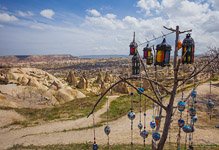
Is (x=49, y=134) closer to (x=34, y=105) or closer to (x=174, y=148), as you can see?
(x=174, y=148)

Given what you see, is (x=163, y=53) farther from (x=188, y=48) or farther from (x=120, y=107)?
(x=120, y=107)

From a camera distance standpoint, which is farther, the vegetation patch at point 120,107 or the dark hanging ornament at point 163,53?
the vegetation patch at point 120,107

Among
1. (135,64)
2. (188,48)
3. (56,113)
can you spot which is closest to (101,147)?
(135,64)

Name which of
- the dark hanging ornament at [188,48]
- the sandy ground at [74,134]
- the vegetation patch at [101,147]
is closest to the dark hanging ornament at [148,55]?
the dark hanging ornament at [188,48]

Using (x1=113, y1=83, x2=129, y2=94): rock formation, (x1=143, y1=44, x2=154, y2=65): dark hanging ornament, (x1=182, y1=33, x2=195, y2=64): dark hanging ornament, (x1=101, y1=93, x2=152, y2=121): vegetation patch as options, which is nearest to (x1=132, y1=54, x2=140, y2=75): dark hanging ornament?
(x1=143, y1=44, x2=154, y2=65): dark hanging ornament

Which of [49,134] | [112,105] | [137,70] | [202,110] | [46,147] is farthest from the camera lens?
[112,105]

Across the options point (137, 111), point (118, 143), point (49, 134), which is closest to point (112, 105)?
point (137, 111)

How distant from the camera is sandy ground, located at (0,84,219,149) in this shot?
539 inches

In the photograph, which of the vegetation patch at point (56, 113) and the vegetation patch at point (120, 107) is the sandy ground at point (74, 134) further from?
the vegetation patch at point (56, 113)

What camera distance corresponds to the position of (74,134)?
1608 centimetres

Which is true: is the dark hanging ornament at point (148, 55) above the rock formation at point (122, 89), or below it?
above

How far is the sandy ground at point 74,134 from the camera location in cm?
1369

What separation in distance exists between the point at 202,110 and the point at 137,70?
574 inches

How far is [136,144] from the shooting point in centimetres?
1238
